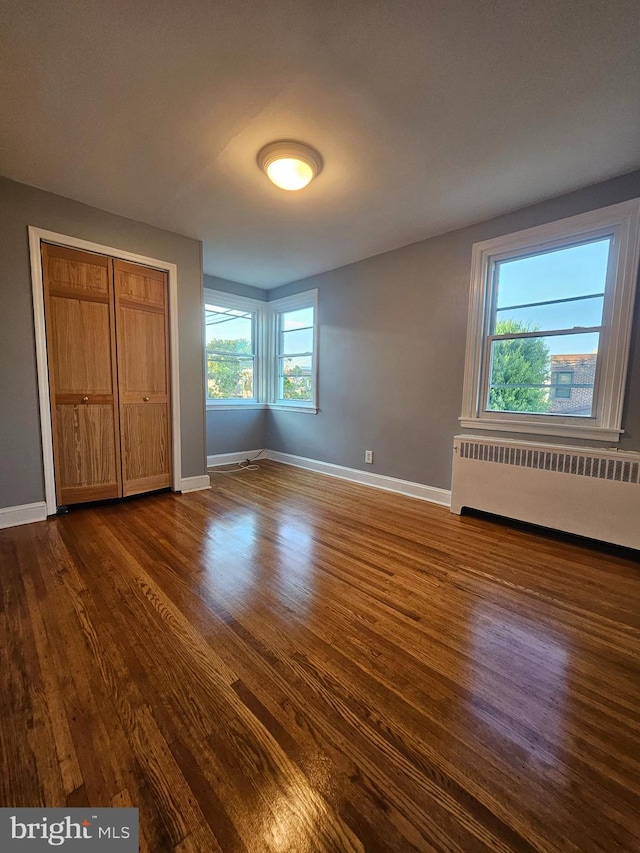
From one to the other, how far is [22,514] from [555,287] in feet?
14.9

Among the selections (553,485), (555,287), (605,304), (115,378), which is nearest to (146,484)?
(115,378)

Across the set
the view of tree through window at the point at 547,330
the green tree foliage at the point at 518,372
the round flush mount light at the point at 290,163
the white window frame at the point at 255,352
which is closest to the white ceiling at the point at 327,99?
the round flush mount light at the point at 290,163

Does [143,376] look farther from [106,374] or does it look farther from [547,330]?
[547,330]

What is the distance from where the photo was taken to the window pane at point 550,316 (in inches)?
97.3

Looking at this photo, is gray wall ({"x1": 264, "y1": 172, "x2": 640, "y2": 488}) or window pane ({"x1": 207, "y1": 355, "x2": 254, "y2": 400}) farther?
window pane ({"x1": 207, "y1": 355, "x2": 254, "y2": 400})

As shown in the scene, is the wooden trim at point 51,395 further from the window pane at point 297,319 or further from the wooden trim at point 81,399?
the window pane at point 297,319

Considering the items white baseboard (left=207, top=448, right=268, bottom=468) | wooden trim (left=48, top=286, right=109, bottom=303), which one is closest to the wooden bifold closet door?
wooden trim (left=48, top=286, right=109, bottom=303)

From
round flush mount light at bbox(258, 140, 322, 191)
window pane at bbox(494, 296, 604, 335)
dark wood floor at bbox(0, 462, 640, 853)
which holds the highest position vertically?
round flush mount light at bbox(258, 140, 322, 191)

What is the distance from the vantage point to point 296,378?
486 cm

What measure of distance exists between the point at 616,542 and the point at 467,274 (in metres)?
2.39

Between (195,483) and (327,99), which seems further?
(195,483)

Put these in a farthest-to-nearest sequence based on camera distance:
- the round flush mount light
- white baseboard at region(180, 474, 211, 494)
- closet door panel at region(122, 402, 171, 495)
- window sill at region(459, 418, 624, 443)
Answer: white baseboard at region(180, 474, 211, 494) → closet door panel at region(122, 402, 171, 495) → window sill at region(459, 418, 624, 443) → the round flush mount light

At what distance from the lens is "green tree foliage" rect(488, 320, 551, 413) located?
108 inches

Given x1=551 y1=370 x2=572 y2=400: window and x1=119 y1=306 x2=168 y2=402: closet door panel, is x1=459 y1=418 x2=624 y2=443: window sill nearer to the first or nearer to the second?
x1=551 y1=370 x2=572 y2=400: window
